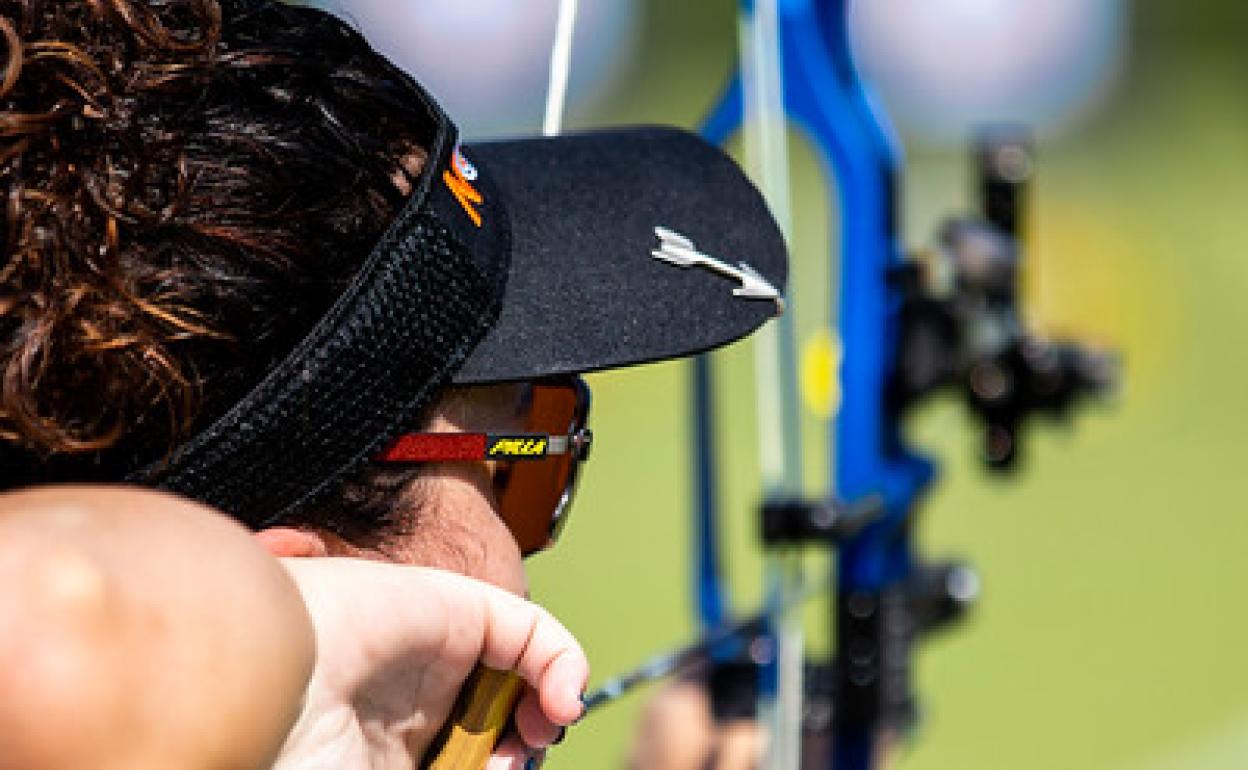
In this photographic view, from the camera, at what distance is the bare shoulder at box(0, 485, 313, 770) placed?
0.47 meters

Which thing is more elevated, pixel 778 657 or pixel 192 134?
pixel 192 134

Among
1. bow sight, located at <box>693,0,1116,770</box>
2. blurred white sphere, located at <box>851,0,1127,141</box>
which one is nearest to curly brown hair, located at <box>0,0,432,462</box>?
bow sight, located at <box>693,0,1116,770</box>

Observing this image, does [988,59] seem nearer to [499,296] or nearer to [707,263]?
[707,263]

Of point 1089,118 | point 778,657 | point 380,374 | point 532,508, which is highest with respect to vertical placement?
point 380,374

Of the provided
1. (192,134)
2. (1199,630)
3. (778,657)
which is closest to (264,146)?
(192,134)

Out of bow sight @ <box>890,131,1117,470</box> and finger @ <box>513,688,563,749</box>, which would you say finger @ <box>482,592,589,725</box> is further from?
bow sight @ <box>890,131,1117,470</box>

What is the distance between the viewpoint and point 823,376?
2166 millimetres

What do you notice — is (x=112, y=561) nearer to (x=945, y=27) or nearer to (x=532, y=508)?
(x=532, y=508)

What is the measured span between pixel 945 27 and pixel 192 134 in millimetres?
8409

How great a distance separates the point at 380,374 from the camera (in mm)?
770

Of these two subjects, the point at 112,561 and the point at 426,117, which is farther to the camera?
the point at 426,117

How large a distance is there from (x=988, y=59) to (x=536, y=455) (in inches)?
329

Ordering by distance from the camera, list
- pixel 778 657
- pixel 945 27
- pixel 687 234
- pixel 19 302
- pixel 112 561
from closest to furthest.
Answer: pixel 112 561, pixel 19 302, pixel 687 234, pixel 778 657, pixel 945 27

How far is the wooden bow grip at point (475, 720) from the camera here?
2.45 feet
